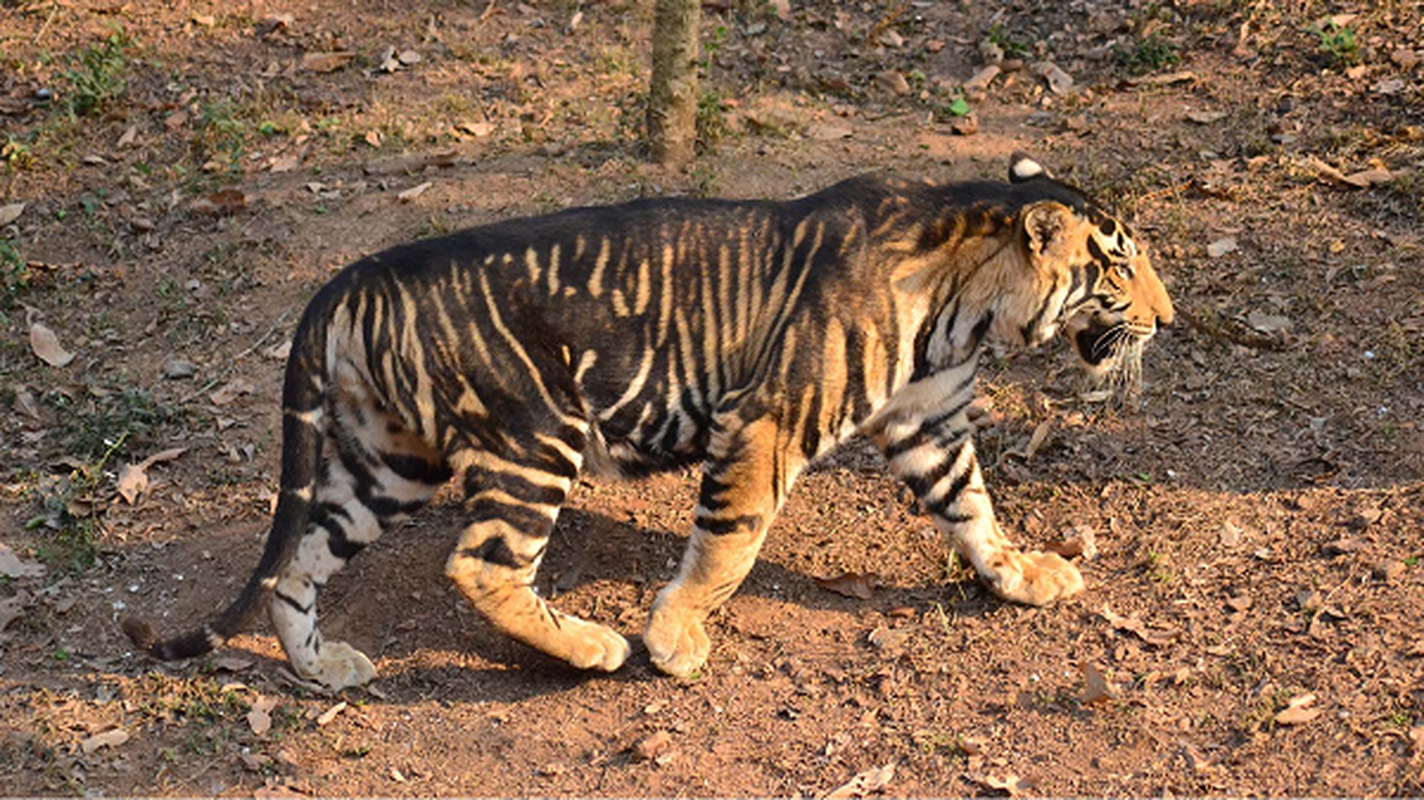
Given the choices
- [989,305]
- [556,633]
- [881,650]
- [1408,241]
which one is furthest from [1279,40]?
[556,633]

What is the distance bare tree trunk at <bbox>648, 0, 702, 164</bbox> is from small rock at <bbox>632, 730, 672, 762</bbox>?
4077 mm

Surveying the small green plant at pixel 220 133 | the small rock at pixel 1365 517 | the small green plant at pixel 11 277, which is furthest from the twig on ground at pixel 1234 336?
the small green plant at pixel 11 277

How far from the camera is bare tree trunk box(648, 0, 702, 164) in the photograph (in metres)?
8.43

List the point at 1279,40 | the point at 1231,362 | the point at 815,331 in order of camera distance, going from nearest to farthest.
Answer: the point at 815,331, the point at 1231,362, the point at 1279,40

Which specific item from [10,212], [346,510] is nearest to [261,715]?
[346,510]

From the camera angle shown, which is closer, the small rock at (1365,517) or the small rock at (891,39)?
the small rock at (1365,517)

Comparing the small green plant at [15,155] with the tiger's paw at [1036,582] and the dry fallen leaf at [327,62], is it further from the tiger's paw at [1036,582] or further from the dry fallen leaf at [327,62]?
the tiger's paw at [1036,582]

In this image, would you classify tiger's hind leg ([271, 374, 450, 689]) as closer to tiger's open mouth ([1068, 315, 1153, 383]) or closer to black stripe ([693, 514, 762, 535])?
black stripe ([693, 514, 762, 535])

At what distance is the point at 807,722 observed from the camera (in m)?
5.62

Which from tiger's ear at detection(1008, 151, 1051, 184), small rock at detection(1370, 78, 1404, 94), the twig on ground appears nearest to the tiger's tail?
tiger's ear at detection(1008, 151, 1051, 184)

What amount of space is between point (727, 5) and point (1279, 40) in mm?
3595

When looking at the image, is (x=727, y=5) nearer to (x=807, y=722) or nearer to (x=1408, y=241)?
(x=1408, y=241)

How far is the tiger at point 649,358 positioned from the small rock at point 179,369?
2117mm

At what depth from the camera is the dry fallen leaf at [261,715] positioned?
222 inches
